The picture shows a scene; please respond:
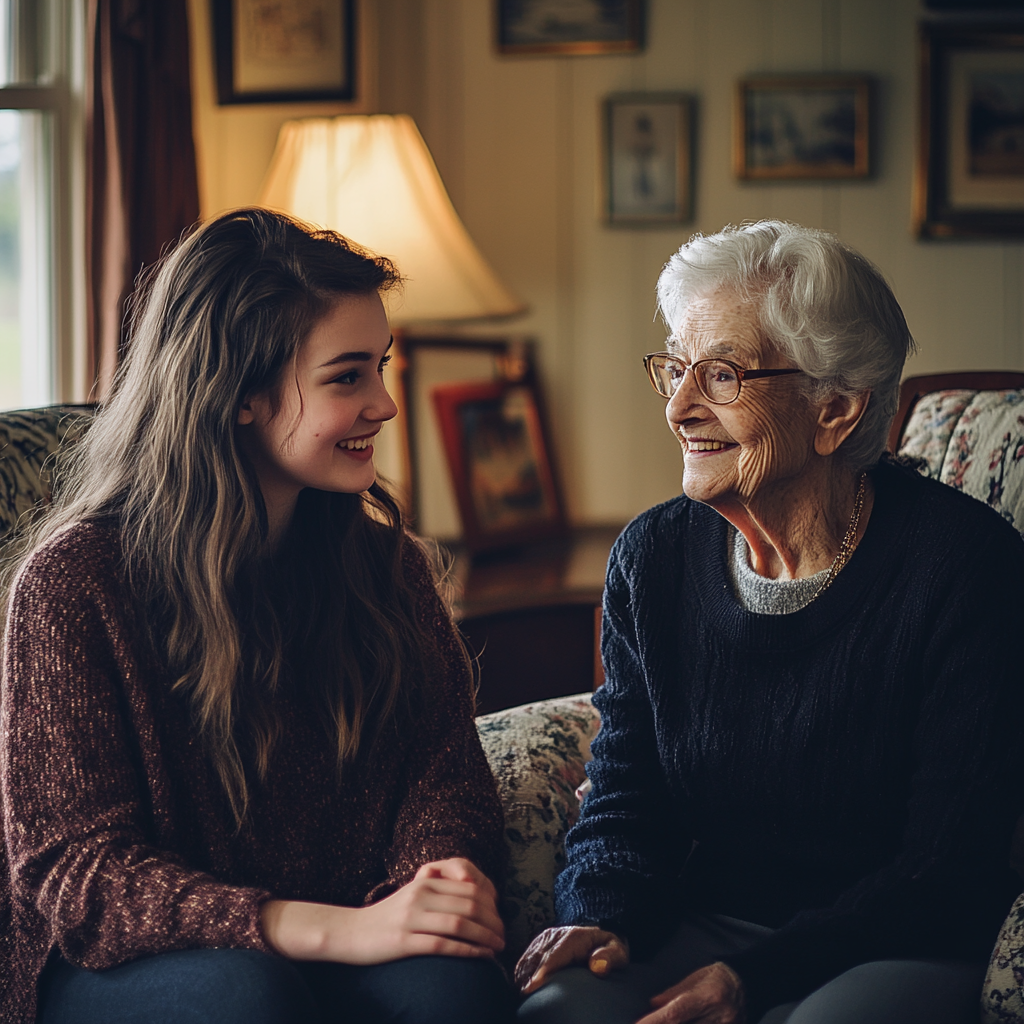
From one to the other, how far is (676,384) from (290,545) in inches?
19.3

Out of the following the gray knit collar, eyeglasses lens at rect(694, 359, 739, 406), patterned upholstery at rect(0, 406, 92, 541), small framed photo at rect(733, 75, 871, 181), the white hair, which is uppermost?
small framed photo at rect(733, 75, 871, 181)

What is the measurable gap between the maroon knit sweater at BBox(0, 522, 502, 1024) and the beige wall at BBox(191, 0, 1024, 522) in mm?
1729

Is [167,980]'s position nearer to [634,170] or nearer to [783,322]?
[783,322]

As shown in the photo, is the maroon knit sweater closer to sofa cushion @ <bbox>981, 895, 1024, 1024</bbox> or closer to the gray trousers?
the gray trousers

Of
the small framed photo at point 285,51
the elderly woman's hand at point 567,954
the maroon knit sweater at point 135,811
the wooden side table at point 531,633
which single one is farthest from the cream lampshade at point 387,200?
the elderly woman's hand at point 567,954

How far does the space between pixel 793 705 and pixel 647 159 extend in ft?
6.19

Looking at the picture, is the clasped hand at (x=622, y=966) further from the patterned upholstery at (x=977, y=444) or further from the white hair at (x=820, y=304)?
the patterned upholstery at (x=977, y=444)

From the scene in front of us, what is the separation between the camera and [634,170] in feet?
9.28

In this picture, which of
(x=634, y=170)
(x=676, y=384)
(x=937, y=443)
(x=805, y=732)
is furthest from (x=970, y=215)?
(x=805, y=732)

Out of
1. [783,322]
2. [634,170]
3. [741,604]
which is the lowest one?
[741,604]

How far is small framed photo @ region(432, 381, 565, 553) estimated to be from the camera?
255 centimetres

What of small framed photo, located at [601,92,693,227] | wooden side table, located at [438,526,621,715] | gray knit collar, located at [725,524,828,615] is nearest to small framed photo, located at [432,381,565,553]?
wooden side table, located at [438,526,621,715]

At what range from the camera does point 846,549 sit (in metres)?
1.30

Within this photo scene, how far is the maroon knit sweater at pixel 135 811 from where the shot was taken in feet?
3.52
